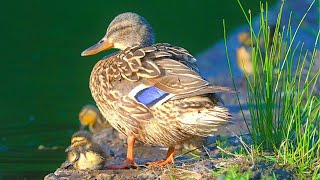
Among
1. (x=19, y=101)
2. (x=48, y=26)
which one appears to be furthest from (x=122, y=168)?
(x=48, y=26)

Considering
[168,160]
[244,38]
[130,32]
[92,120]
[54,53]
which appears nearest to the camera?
[168,160]

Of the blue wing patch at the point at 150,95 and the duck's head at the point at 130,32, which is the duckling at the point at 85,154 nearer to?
the blue wing patch at the point at 150,95

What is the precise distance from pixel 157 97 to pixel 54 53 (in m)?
7.40

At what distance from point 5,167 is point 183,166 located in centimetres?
232

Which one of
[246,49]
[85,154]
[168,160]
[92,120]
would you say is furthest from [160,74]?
[246,49]

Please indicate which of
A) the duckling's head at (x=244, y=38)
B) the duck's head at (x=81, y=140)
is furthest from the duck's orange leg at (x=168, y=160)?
the duckling's head at (x=244, y=38)

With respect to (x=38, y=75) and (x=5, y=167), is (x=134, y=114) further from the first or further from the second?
(x=38, y=75)

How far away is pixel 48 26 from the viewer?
1484 cm

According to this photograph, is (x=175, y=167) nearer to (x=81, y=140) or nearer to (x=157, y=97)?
(x=157, y=97)

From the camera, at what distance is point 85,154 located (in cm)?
676

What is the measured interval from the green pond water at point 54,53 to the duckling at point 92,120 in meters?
0.21

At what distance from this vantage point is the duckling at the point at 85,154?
6.70m

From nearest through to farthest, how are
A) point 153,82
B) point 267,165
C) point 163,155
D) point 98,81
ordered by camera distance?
point 267,165 → point 153,82 → point 98,81 → point 163,155

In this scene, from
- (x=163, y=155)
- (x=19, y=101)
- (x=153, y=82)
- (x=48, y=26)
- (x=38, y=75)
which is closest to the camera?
(x=153, y=82)
